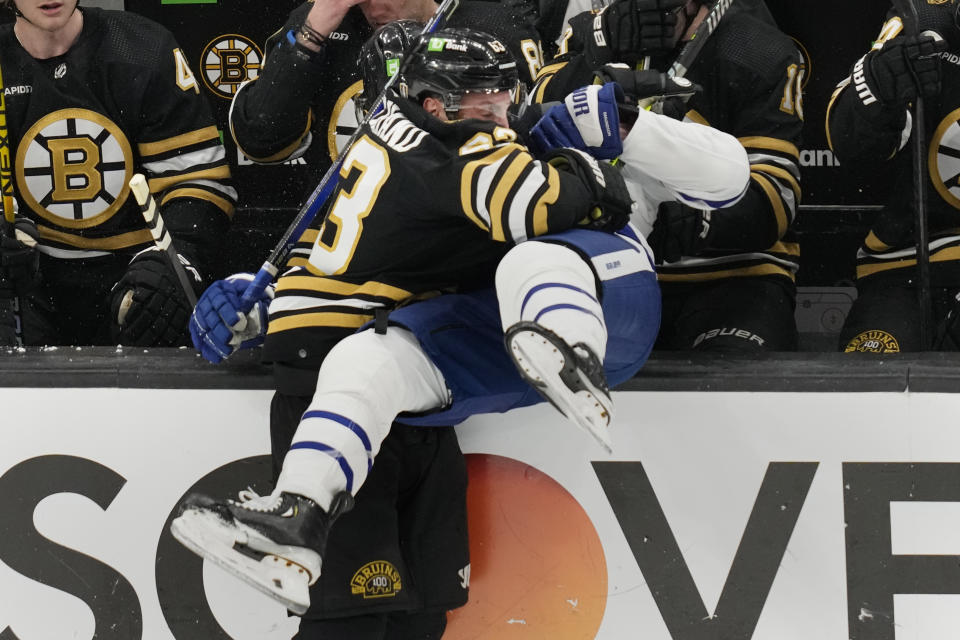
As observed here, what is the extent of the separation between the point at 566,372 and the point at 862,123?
115cm

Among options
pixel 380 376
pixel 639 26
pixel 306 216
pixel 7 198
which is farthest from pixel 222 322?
pixel 639 26

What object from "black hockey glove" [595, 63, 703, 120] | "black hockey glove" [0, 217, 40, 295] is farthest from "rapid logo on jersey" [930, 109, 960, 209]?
"black hockey glove" [0, 217, 40, 295]

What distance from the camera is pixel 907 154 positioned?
10.9ft

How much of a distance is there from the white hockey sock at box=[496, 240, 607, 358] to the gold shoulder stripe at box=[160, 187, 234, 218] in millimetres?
1278

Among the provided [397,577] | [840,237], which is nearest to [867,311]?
[840,237]

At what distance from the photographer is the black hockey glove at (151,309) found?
315cm

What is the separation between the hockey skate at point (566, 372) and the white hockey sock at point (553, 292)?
2 centimetres

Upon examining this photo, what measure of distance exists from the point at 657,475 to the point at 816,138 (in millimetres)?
1504

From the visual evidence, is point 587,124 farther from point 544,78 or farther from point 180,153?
point 180,153

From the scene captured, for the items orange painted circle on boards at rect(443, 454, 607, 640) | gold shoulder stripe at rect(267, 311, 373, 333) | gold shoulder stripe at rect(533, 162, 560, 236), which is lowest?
orange painted circle on boards at rect(443, 454, 607, 640)

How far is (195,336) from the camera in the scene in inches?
108

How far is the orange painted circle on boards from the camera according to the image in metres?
2.77

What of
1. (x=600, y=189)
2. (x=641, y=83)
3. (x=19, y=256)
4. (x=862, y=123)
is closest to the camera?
(x=600, y=189)

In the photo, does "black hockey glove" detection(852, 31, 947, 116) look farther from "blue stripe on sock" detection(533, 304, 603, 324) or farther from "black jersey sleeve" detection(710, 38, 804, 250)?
"blue stripe on sock" detection(533, 304, 603, 324)
